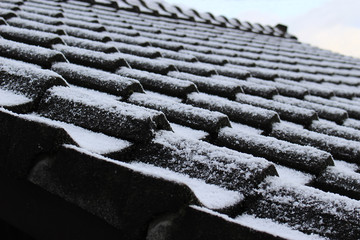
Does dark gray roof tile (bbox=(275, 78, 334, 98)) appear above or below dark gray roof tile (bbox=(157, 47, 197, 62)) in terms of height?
above

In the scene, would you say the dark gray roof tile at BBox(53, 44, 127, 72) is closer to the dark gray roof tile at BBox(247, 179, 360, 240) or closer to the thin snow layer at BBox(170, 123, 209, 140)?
the thin snow layer at BBox(170, 123, 209, 140)

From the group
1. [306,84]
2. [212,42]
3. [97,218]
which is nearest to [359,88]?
[306,84]

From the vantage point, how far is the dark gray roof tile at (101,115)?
1259 mm

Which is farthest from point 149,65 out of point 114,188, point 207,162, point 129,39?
point 114,188

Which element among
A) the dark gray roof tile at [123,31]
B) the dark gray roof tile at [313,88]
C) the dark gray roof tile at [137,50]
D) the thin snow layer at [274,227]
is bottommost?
the thin snow layer at [274,227]

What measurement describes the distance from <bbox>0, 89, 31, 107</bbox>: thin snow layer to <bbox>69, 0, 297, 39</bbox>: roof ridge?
3.26 metres

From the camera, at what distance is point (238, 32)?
205 inches

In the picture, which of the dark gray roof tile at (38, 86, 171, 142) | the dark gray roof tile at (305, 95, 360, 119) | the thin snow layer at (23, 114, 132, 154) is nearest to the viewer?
the thin snow layer at (23, 114, 132, 154)

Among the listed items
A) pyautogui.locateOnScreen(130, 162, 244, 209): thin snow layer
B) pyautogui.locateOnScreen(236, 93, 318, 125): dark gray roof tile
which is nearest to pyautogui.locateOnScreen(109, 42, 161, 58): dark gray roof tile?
pyautogui.locateOnScreen(236, 93, 318, 125): dark gray roof tile

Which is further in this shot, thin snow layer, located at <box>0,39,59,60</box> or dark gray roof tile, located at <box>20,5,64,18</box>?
dark gray roof tile, located at <box>20,5,64,18</box>

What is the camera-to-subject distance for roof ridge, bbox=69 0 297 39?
4605 millimetres

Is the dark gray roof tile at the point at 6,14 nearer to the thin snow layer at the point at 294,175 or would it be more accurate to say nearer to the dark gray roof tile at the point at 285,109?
the dark gray roof tile at the point at 285,109

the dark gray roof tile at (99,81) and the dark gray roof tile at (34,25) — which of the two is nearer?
the dark gray roof tile at (99,81)

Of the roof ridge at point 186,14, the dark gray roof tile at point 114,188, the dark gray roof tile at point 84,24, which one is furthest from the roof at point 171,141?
the roof ridge at point 186,14
